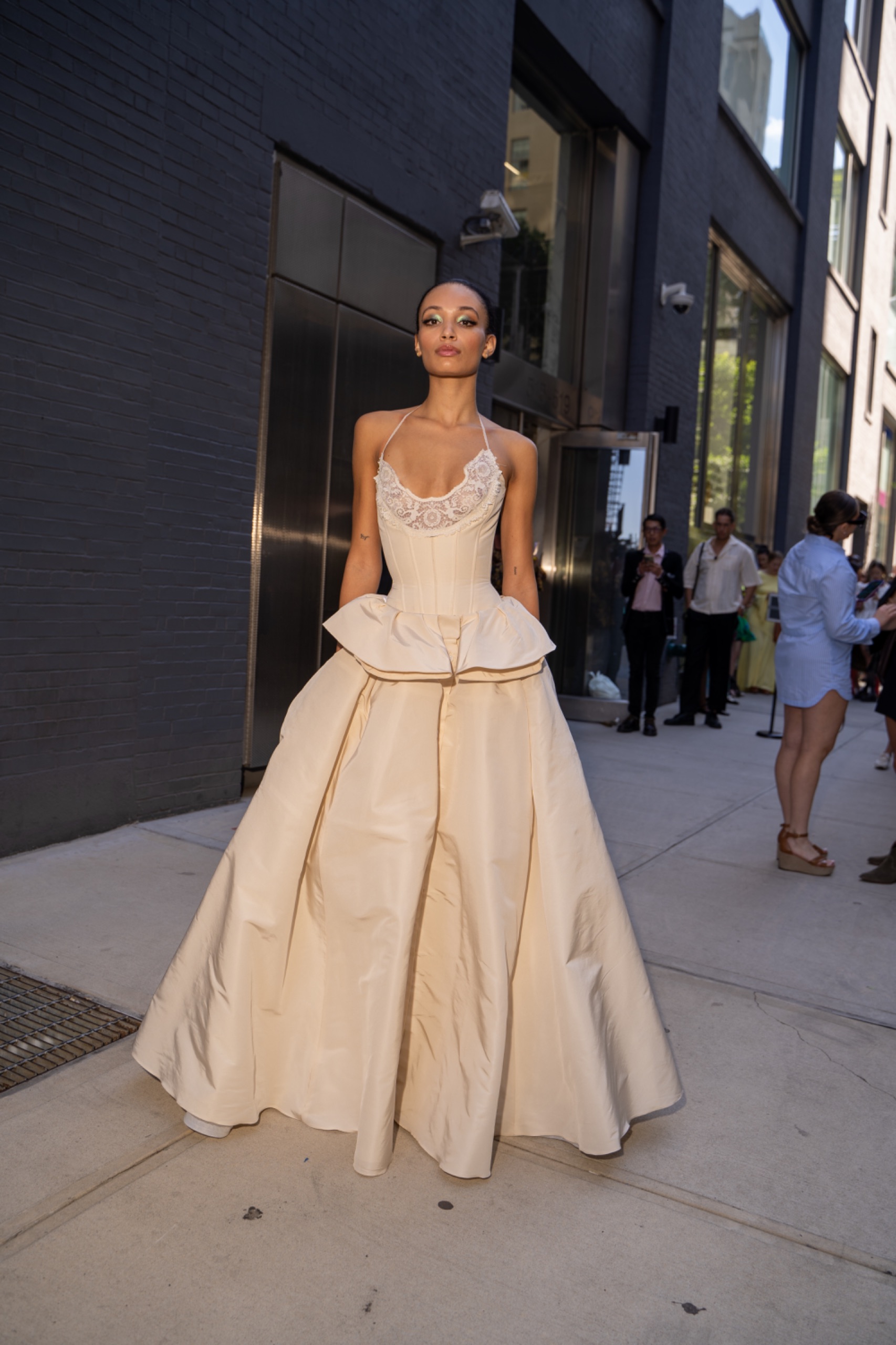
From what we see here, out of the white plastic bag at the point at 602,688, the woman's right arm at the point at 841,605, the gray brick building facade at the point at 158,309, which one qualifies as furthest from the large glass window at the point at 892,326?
the woman's right arm at the point at 841,605

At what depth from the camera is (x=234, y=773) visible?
5805 mm

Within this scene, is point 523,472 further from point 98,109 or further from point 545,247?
point 545,247

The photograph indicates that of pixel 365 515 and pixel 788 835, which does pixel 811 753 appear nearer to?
pixel 788 835

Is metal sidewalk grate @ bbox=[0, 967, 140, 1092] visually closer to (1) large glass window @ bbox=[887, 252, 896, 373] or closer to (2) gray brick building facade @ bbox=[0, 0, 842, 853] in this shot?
(2) gray brick building facade @ bbox=[0, 0, 842, 853]

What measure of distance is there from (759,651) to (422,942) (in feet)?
41.1

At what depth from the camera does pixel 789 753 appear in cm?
533

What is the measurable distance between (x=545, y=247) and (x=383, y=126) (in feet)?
Answer: 12.1

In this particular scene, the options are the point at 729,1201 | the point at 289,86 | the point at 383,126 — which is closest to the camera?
the point at 729,1201

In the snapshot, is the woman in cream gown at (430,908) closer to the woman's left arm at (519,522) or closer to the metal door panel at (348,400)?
the woman's left arm at (519,522)

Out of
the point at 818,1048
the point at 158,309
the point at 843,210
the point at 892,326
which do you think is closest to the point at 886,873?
the point at 818,1048

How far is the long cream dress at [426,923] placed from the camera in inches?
94.0

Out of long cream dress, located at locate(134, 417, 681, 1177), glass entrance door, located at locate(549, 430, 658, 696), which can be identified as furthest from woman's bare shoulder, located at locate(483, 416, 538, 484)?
glass entrance door, located at locate(549, 430, 658, 696)

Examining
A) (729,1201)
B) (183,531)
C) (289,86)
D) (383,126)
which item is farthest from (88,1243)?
(383,126)

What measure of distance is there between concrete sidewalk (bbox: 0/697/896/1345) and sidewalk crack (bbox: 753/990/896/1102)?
10 millimetres
